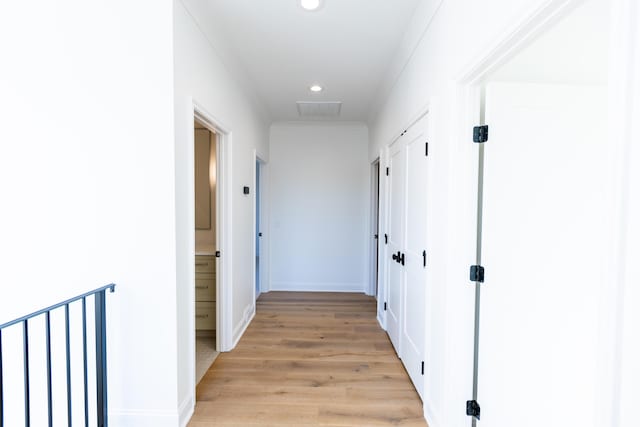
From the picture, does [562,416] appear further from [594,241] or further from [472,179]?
[472,179]

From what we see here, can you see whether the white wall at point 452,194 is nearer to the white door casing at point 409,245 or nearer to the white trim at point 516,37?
the white trim at point 516,37

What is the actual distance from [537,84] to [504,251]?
2.71 feet

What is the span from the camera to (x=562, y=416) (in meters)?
1.50

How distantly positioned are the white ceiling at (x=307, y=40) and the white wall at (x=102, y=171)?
568 millimetres

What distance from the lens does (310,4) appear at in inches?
79.3

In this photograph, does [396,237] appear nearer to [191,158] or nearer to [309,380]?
[309,380]

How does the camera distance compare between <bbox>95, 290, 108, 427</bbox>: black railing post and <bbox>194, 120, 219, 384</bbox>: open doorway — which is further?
<bbox>194, 120, 219, 384</bbox>: open doorway

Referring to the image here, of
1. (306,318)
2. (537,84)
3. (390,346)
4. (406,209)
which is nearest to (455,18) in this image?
(537,84)

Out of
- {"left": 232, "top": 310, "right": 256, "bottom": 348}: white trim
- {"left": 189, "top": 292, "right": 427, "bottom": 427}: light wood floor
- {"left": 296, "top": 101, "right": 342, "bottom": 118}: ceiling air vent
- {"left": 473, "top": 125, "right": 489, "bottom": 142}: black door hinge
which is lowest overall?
{"left": 189, "top": 292, "right": 427, "bottom": 427}: light wood floor

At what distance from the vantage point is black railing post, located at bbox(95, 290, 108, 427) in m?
1.76

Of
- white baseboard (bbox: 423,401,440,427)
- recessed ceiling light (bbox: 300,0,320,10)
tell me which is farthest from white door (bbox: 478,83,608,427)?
recessed ceiling light (bbox: 300,0,320,10)

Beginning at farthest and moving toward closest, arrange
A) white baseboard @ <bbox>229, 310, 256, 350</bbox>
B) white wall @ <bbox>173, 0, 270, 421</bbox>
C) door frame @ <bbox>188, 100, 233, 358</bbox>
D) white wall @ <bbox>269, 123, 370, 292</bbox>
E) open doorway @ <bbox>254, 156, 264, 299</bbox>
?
1. white wall @ <bbox>269, 123, 370, 292</bbox>
2. open doorway @ <bbox>254, 156, 264, 299</bbox>
3. white baseboard @ <bbox>229, 310, 256, 350</bbox>
4. door frame @ <bbox>188, 100, 233, 358</bbox>
5. white wall @ <bbox>173, 0, 270, 421</bbox>

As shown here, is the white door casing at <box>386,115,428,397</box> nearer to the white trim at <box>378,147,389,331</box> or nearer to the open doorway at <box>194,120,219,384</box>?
the white trim at <box>378,147,389,331</box>

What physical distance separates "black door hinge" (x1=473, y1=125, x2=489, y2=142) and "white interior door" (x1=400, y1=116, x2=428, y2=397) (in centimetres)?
48
